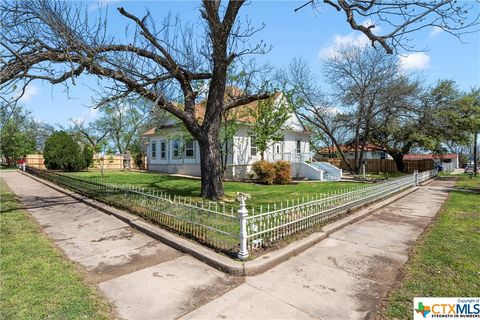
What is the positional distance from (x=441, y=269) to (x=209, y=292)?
142 inches

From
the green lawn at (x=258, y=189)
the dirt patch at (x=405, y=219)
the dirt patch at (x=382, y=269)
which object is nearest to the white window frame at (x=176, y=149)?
the green lawn at (x=258, y=189)

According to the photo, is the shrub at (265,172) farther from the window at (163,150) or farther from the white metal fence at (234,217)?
the window at (163,150)

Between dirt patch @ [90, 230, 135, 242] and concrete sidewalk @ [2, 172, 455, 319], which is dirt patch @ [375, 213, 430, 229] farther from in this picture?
dirt patch @ [90, 230, 135, 242]

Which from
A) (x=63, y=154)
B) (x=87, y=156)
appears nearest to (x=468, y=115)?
(x=87, y=156)

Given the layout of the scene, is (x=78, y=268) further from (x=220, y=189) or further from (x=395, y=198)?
(x=395, y=198)

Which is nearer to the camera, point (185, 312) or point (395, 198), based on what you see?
point (185, 312)

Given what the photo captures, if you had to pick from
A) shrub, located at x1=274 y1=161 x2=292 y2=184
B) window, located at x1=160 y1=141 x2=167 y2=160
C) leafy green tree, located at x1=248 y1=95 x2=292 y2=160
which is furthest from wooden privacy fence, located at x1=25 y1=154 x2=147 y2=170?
shrub, located at x1=274 y1=161 x2=292 y2=184

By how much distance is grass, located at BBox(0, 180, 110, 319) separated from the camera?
3.27 metres

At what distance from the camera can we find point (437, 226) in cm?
737

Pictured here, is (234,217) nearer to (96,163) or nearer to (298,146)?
(298,146)

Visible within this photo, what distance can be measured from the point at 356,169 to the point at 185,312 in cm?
2913

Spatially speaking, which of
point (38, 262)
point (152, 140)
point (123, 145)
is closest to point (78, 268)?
point (38, 262)

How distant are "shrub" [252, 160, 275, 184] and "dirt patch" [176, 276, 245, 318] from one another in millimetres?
13833

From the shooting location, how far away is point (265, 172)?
18156 mm
